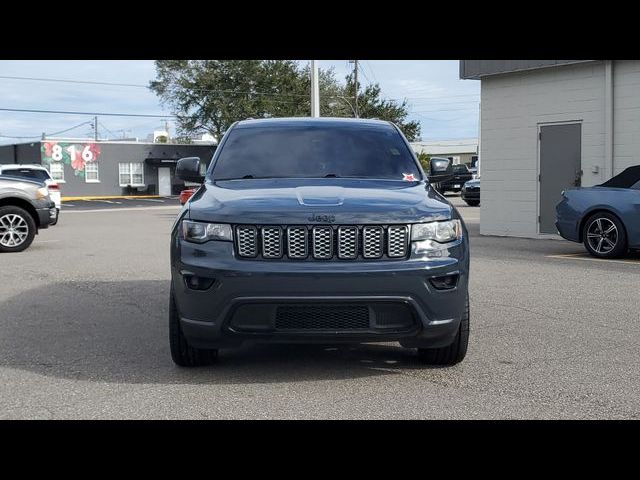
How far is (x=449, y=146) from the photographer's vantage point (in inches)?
4220

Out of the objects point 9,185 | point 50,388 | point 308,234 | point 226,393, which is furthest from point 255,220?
point 9,185

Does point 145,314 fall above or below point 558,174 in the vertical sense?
below

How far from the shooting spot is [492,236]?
17.9m

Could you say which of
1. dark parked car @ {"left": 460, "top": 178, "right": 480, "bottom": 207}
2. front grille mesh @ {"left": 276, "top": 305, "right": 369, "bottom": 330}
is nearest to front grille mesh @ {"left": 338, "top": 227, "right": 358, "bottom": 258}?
front grille mesh @ {"left": 276, "top": 305, "right": 369, "bottom": 330}

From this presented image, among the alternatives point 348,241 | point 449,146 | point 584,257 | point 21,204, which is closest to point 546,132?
point 584,257

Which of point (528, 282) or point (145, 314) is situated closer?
point (145, 314)

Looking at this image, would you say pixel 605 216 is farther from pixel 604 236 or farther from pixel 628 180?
pixel 628 180

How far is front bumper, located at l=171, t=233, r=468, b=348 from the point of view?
16.2ft

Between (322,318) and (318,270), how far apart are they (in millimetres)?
307

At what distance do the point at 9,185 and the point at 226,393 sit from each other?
36.2 ft

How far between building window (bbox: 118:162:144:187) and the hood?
175 ft

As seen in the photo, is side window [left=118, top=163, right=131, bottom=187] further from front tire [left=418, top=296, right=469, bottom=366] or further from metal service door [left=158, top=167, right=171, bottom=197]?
front tire [left=418, top=296, right=469, bottom=366]

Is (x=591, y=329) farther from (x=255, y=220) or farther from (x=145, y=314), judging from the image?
(x=145, y=314)
